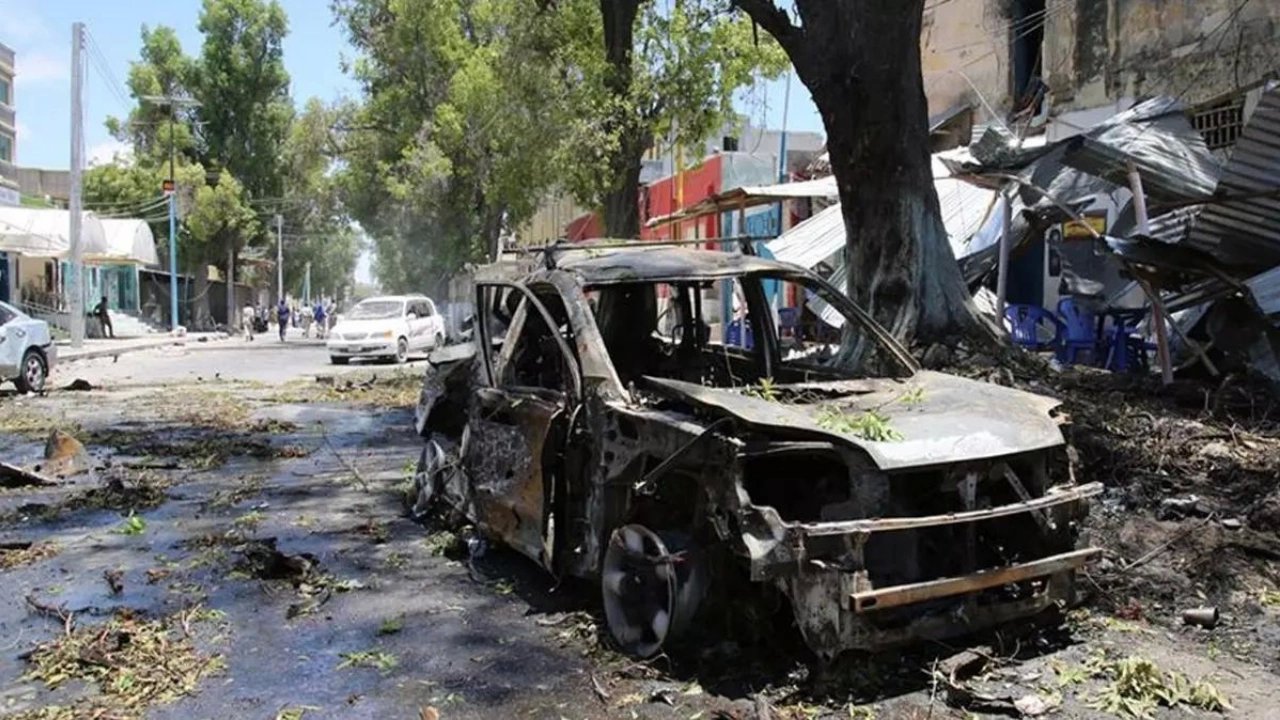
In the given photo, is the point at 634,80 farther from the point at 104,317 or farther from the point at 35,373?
the point at 104,317

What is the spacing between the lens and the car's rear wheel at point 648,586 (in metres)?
4.39

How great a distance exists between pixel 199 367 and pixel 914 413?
22527 millimetres

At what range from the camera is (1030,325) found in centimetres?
1370

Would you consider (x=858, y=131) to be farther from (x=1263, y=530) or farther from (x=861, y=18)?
→ (x=1263, y=530)

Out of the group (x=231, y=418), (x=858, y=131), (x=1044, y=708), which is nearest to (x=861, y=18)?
(x=858, y=131)

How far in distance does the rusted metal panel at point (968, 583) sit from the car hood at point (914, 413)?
46 cm

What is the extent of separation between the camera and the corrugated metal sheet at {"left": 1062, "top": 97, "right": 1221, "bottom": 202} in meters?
9.91

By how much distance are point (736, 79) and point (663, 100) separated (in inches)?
64.4

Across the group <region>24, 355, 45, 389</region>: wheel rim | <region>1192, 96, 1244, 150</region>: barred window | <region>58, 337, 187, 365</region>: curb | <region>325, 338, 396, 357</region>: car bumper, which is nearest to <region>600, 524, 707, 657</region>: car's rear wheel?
<region>1192, 96, 1244, 150</region>: barred window

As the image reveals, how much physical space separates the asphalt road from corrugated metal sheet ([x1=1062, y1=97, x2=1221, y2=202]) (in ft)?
48.8

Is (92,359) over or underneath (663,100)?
underneath

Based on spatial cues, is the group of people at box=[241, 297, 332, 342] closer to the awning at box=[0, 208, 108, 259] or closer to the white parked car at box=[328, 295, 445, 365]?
the awning at box=[0, 208, 108, 259]

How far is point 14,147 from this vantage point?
50.9 metres

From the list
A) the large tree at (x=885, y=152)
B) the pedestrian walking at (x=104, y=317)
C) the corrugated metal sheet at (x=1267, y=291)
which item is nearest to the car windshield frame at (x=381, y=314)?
Result: the pedestrian walking at (x=104, y=317)
